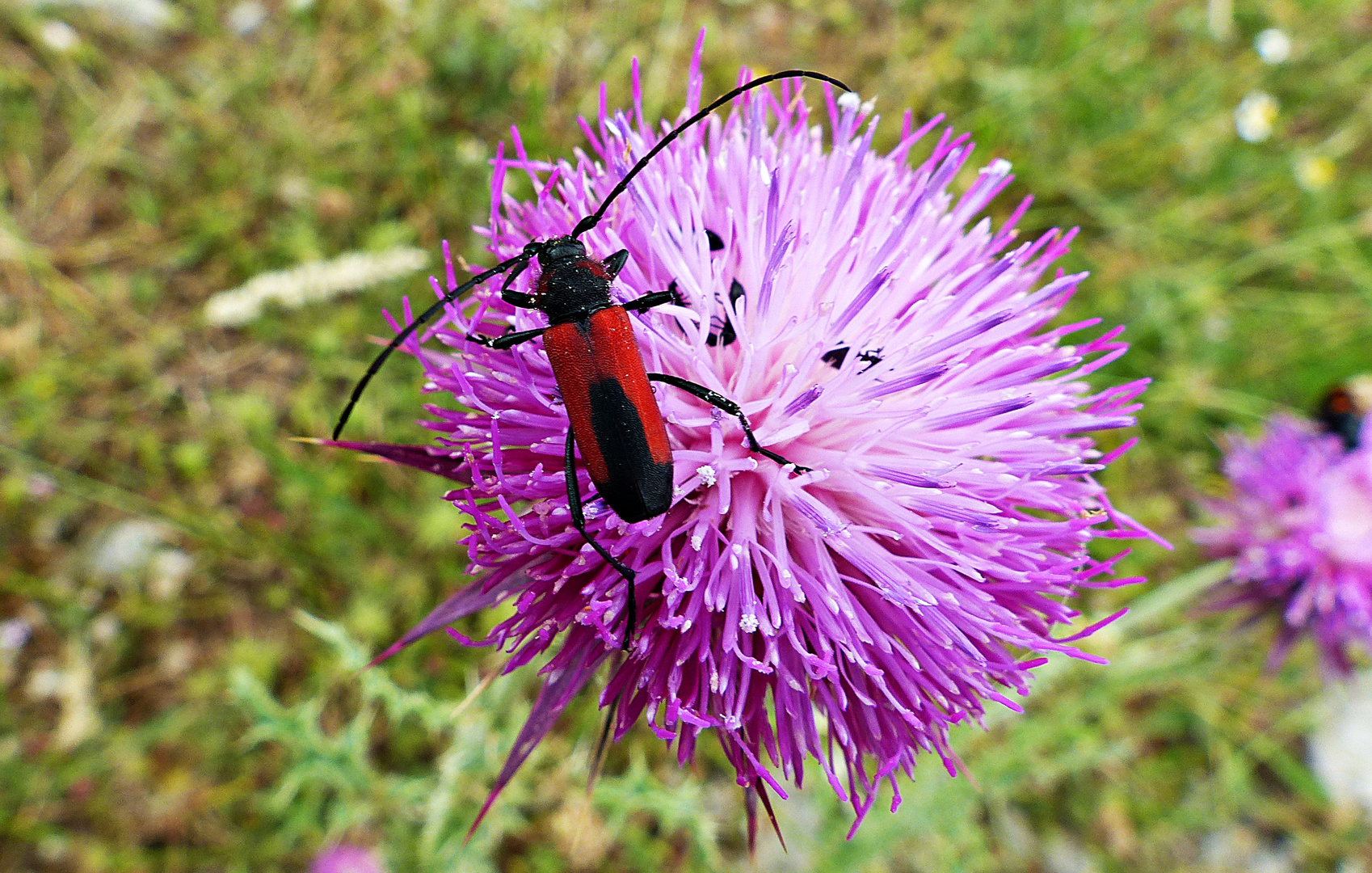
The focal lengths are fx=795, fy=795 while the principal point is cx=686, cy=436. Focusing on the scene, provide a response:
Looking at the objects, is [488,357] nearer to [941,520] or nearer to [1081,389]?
[941,520]

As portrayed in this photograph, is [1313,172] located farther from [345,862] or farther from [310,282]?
[345,862]

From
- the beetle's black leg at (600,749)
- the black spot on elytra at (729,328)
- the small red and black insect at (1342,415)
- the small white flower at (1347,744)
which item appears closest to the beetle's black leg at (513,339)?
the black spot on elytra at (729,328)

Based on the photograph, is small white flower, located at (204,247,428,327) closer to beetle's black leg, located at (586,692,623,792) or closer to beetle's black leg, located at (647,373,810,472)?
beetle's black leg, located at (647,373,810,472)

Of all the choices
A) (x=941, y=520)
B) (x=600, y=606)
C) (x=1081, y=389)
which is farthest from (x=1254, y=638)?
(x=600, y=606)

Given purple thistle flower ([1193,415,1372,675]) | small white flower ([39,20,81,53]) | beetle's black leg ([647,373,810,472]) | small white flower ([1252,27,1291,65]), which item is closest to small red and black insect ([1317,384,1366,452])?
purple thistle flower ([1193,415,1372,675])

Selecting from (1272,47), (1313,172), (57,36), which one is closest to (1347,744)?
(1313,172)
